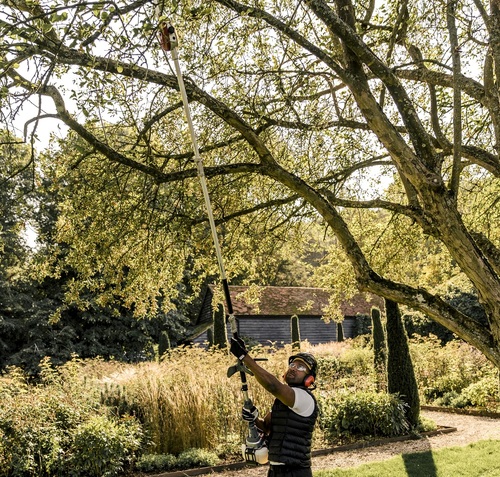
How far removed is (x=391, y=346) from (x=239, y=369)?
9734 mm

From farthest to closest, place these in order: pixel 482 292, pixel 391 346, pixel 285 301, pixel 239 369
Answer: pixel 285 301 < pixel 391 346 < pixel 482 292 < pixel 239 369

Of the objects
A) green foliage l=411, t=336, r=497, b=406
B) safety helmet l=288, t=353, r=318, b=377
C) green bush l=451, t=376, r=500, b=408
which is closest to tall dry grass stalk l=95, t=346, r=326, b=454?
green bush l=451, t=376, r=500, b=408

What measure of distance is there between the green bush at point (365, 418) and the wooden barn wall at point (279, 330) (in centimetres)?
1811

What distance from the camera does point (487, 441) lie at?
10.4 m

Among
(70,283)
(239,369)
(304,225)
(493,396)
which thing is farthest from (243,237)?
(493,396)

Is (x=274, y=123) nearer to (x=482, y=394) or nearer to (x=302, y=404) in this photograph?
(x=302, y=404)

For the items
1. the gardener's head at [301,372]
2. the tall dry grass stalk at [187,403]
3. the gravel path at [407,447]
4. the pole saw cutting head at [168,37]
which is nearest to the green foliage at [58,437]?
the tall dry grass stalk at [187,403]

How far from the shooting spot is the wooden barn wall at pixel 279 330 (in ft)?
104

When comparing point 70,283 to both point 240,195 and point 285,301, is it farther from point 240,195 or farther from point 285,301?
point 285,301

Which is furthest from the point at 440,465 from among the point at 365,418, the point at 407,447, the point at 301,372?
the point at 301,372

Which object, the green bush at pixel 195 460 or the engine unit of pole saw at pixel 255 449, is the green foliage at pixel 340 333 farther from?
the engine unit of pole saw at pixel 255 449

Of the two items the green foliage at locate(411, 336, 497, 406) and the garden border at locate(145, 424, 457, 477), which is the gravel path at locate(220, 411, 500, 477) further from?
the green foliage at locate(411, 336, 497, 406)

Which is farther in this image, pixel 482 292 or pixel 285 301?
pixel 285 301

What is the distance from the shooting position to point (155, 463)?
31.7 ft
